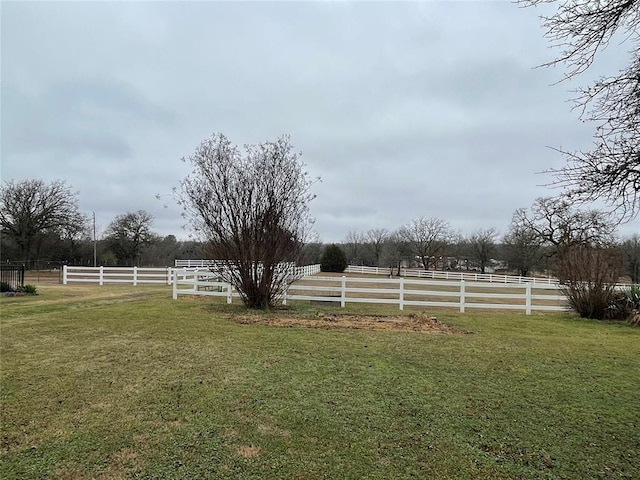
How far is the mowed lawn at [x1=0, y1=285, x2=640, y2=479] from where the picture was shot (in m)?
2.75

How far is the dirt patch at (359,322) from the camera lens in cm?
837

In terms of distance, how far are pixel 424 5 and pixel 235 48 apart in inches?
279

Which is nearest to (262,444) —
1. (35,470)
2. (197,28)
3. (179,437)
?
(179,437)

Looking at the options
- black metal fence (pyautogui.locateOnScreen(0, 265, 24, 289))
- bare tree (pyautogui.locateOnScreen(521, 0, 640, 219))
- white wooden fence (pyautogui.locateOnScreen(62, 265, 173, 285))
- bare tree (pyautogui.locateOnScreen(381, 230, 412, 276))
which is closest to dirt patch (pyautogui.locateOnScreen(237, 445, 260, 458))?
bare tree (pyautogui.locateOnScreen(521, 0, 640, 219))

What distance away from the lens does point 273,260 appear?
10.9 meters

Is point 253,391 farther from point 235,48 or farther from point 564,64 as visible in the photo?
point 235,48

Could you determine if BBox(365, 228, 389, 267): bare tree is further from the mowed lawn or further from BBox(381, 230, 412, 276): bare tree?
the mowed lawn

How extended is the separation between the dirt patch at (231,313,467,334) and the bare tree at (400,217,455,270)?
46.5 m

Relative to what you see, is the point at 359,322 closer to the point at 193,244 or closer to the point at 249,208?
the point at 249,208

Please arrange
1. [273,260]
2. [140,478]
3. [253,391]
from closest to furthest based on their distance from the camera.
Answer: [140,478], [253,391], [273,260]

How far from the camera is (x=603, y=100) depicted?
10.7ft

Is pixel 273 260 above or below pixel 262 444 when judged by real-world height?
above

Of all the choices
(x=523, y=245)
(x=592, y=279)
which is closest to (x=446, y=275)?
(x=523, y=245)

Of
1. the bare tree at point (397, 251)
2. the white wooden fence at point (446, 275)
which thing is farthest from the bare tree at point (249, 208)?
the bare tree at point (397, 251)
